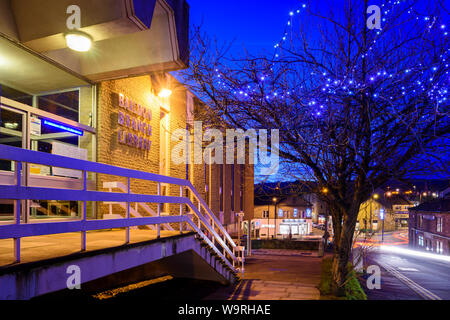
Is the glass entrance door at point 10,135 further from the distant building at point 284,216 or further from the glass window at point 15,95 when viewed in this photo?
the distant building at point 284,216

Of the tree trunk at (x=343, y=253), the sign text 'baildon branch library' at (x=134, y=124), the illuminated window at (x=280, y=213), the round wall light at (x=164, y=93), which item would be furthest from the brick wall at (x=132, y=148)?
the illuminated window at (x=280, y=213)

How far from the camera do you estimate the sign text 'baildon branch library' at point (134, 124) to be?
29.5ft

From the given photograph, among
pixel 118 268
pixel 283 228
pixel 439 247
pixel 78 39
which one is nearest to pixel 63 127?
pixel 78 39

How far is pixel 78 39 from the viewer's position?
6.18 meters

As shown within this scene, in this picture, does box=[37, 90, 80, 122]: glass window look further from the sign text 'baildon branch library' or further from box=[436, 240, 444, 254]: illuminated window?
box=[436, 240, 444, 254]: illuminated window

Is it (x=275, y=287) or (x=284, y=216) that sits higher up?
(x=275, y=287)

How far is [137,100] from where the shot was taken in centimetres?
974

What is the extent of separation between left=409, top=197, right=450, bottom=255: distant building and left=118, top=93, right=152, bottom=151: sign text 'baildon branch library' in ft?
131

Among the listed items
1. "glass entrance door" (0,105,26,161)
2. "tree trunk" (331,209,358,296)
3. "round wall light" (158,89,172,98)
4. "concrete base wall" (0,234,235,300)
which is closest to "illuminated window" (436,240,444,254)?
"tree trunk" (331,209,358,296)

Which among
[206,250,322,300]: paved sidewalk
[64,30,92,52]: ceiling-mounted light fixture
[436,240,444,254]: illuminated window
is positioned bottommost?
[436,240,444,254]: illuminated window

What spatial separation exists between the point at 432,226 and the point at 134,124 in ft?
151

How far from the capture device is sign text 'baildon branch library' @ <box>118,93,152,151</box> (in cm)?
898

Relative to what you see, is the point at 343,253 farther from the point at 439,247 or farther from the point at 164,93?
the point at 439,247
